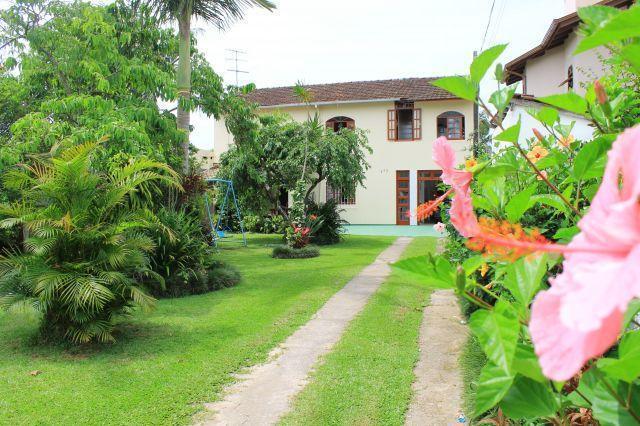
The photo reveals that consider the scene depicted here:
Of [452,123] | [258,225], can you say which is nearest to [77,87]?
[258,225]

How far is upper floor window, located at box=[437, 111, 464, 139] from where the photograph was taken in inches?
861

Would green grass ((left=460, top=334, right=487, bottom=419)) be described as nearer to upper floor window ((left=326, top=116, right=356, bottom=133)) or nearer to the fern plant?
the fern plant

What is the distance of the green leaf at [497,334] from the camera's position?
572 mm

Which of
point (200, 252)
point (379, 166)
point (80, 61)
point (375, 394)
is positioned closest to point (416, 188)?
point (379, 166)

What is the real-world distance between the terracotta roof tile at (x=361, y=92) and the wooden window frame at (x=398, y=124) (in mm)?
674

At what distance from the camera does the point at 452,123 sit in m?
22.0

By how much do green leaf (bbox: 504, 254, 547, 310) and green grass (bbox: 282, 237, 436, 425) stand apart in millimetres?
1668

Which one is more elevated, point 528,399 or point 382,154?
point 382,154

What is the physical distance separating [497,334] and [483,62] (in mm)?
445

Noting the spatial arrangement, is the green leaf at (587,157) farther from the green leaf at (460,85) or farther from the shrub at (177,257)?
the shrub at (177,257)

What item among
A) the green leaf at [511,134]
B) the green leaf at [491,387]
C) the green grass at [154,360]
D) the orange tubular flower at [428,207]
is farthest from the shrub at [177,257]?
the green leaf at [491,387]

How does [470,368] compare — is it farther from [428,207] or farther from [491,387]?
[491,387]

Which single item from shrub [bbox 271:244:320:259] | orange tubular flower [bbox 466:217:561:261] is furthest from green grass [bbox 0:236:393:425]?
shrub [bbox 271:244:320:259]

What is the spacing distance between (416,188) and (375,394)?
1915 cm
